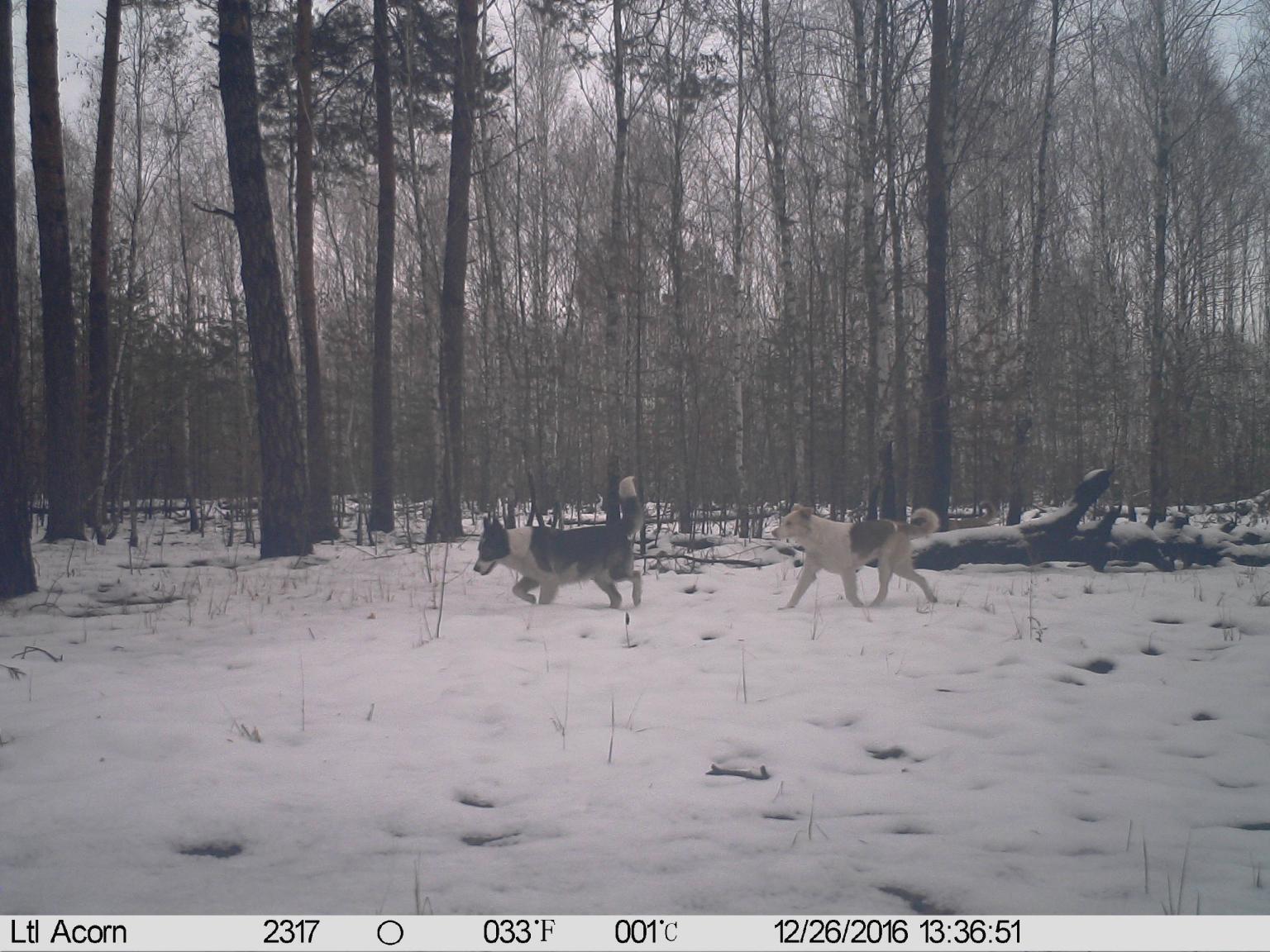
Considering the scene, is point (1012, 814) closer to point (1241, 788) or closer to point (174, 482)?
point (1241, 788)

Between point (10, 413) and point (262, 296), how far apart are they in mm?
3618

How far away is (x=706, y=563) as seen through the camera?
35.8 ft

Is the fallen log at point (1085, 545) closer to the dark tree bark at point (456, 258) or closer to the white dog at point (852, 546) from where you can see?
the white dog at point (852, 546)

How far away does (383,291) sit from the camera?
15.2 meters

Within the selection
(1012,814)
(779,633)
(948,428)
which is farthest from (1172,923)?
(948,428)

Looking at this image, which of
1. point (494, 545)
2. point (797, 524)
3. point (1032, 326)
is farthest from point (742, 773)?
point (1032, 326)

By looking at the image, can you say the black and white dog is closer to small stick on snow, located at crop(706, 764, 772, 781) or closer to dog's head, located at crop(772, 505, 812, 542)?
dog's head, located at crop(772, 505, 812, 542)

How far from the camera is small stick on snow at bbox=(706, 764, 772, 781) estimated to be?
3.45 m

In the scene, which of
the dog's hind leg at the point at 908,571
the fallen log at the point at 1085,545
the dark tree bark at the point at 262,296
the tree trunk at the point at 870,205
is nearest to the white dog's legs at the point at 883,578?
the dog's hind leg at the point at 908,571

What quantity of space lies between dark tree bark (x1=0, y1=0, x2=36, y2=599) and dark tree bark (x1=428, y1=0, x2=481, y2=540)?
225 inches

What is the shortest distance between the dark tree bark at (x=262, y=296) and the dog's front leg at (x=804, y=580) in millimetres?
7155

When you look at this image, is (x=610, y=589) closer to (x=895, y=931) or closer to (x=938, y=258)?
(x=895, y=931)

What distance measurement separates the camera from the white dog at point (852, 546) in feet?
25.6

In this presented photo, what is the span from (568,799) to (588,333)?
2727 centimetres
